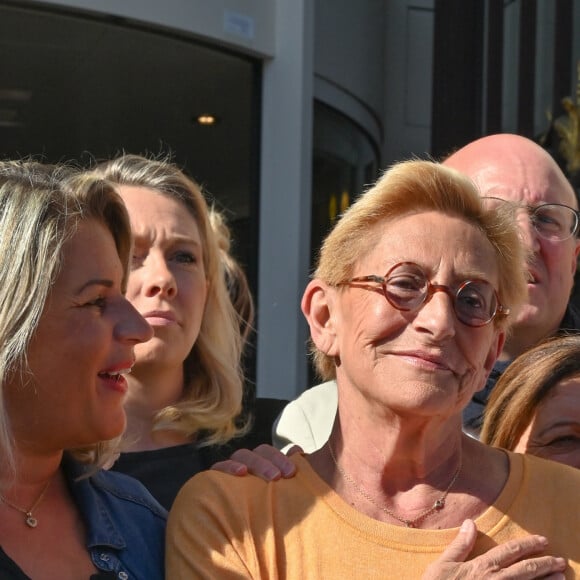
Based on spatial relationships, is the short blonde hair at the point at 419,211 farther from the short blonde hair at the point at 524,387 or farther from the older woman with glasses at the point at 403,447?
the short blonde hair at the point at 524,387

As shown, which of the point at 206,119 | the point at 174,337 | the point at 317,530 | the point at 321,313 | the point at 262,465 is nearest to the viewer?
the point at 317,530

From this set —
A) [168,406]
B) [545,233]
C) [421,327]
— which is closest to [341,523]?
[421,327]

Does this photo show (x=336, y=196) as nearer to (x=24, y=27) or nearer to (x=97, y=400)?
(x=24, y=27)

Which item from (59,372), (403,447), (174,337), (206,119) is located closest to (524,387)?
(403,447)

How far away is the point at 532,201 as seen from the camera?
10.8 feet

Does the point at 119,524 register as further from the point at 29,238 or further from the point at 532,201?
the point at 532,201

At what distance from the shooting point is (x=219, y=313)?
3520mm

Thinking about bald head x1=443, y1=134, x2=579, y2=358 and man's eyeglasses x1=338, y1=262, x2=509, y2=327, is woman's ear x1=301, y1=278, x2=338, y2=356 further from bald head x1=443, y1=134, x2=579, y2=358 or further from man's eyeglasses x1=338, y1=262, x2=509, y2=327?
bald head x1=443, y1=134, x2=579, y2=358

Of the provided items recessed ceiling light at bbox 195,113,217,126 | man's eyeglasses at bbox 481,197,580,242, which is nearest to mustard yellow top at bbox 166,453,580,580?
man's eyeglasses at bbox 481,197,580,242

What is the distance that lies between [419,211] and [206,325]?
4.14 feet

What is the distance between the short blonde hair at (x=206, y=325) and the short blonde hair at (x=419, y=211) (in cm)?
101

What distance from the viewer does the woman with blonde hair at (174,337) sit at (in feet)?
10.4

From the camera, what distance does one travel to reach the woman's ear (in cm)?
244

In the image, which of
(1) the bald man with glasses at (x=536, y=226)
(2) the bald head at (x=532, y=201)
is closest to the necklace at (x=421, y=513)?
(1) the bald man with glasses at (x=536, y=226)
